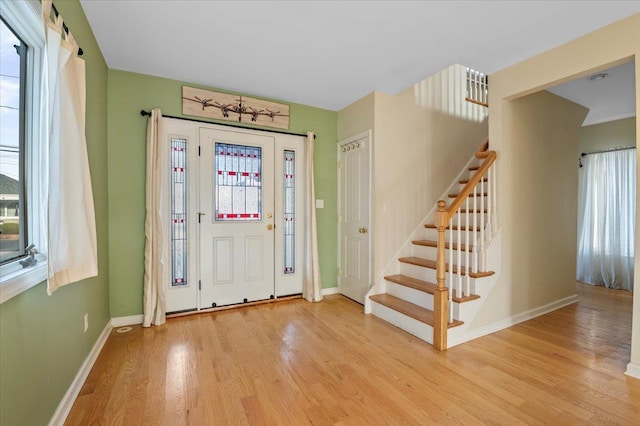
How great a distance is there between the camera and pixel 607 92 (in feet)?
11.3

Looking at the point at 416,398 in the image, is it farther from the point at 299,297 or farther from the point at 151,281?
the point at 151,281

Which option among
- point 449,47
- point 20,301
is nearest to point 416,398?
point 20,301

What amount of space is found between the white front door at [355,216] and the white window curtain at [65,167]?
2.75 m

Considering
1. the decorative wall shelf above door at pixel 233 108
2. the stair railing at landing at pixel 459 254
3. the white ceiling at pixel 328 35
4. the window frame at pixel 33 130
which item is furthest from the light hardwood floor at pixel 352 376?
the white ceiling at pixel 328 35

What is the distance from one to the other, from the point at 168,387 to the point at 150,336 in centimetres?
96

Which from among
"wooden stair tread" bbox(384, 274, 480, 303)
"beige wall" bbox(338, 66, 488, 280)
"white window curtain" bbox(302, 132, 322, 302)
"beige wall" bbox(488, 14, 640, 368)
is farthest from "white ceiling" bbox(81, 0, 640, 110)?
"wooden stair tread" bbox(384, 274, 480, 303)

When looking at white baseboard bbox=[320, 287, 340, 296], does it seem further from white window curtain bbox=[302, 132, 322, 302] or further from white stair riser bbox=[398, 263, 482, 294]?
white stair riser bbox=[398, 263, 482, 294]

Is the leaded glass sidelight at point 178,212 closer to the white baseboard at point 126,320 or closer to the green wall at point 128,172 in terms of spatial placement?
the green wall at point 128,172

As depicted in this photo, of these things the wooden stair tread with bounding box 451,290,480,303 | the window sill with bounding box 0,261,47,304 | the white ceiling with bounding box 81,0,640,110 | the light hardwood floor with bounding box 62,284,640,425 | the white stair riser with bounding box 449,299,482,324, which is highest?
the white ceiling with bounding box 81,0,640,110

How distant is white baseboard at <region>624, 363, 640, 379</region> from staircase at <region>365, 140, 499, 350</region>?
101 cm

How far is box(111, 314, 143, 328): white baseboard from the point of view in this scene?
289cm

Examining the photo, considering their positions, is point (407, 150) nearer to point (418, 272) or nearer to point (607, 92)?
point (418, 272)

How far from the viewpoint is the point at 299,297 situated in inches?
153

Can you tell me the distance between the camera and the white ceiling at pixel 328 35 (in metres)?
2.00
